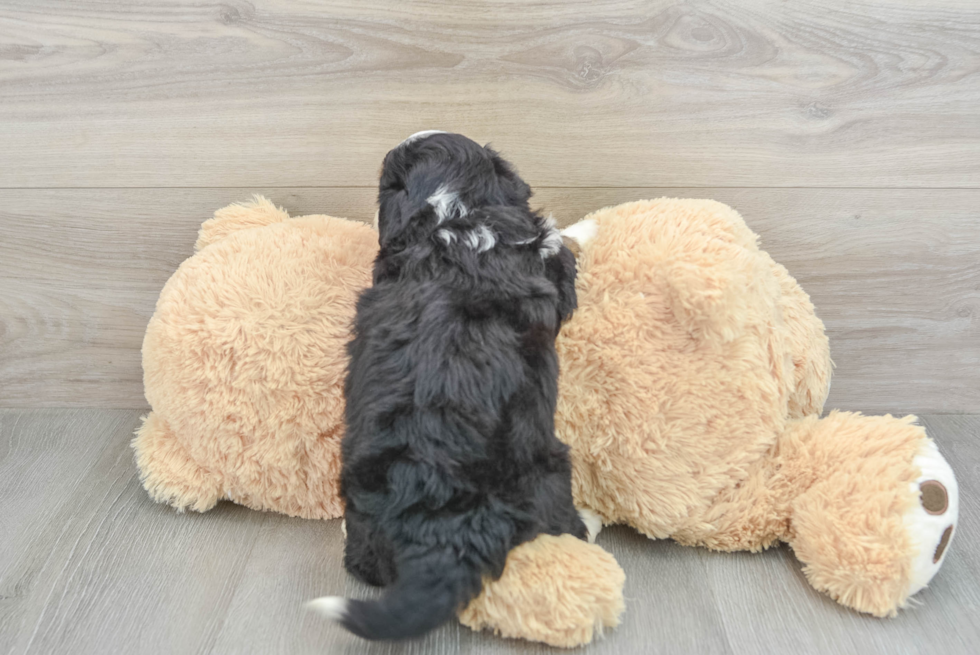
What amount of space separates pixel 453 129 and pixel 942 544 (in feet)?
2.75

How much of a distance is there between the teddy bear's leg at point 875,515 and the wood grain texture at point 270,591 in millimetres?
43

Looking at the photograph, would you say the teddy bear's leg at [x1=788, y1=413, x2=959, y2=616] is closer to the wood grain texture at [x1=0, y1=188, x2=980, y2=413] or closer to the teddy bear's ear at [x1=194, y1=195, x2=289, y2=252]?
the wood grain texture at [x1=0, y1=188, x2=980, y2=413]

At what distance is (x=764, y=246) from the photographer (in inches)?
45.1

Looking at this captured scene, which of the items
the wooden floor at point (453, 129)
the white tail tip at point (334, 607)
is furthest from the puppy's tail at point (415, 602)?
the wooden floor at point (453, 129)

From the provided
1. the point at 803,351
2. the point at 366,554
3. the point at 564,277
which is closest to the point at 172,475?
the point at 366,554

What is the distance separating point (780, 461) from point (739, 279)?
0.24m

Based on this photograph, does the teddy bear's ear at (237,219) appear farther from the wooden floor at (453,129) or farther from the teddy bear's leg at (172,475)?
the teddy bear's leg at (172,475)

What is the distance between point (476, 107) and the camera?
1.08m

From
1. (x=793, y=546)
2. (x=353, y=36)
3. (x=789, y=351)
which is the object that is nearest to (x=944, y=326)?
(x=789, y=351)

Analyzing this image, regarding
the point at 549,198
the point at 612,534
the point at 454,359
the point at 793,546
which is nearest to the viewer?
the point at 454,359

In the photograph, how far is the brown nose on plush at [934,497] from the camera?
822 millimetres

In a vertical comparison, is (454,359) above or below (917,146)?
below

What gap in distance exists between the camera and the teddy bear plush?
814 mm

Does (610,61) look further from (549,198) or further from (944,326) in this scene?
(944,326)
